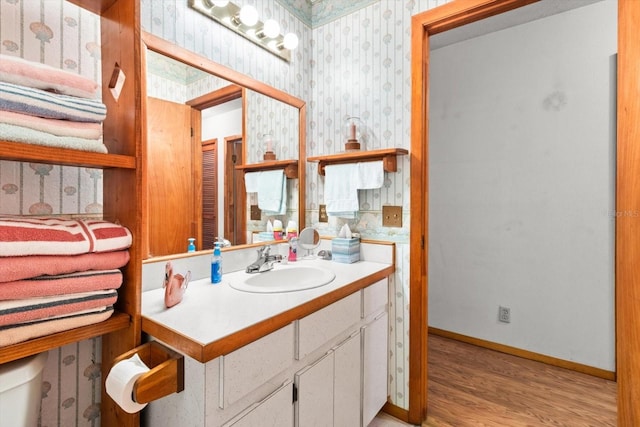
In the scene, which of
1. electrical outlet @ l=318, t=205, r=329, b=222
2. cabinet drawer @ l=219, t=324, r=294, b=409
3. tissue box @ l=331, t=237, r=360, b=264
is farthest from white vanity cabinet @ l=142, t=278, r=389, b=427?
electrical outlet @ l=318, t=205, r=329, b=222

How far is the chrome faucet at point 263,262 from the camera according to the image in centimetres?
148

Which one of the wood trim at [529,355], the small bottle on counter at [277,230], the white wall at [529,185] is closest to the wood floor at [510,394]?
the wood trim at [529,355]

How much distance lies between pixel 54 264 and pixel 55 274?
3 centimetres

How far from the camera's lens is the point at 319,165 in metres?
1.88

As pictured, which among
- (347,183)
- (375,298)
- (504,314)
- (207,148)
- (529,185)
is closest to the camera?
(207,148)

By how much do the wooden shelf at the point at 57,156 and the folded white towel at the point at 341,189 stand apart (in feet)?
3.64

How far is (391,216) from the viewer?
5.60ft

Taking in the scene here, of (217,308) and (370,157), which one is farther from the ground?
(370,157)

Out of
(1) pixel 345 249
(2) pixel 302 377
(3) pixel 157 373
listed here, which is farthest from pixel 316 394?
(1) pixel 345 249

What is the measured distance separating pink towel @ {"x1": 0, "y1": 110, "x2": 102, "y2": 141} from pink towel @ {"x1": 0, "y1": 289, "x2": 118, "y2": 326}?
40cm

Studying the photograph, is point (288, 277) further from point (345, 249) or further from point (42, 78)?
point (42, 78)

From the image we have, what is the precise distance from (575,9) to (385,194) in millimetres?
1895

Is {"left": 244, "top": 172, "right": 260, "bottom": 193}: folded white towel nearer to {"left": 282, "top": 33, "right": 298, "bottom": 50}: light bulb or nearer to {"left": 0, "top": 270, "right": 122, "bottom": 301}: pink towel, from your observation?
{"left": 282, "top": 33, "right": 298, "bottom": 50}: light bulb

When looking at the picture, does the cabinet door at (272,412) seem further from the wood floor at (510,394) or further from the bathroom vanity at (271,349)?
the wood floor at (510,394)
